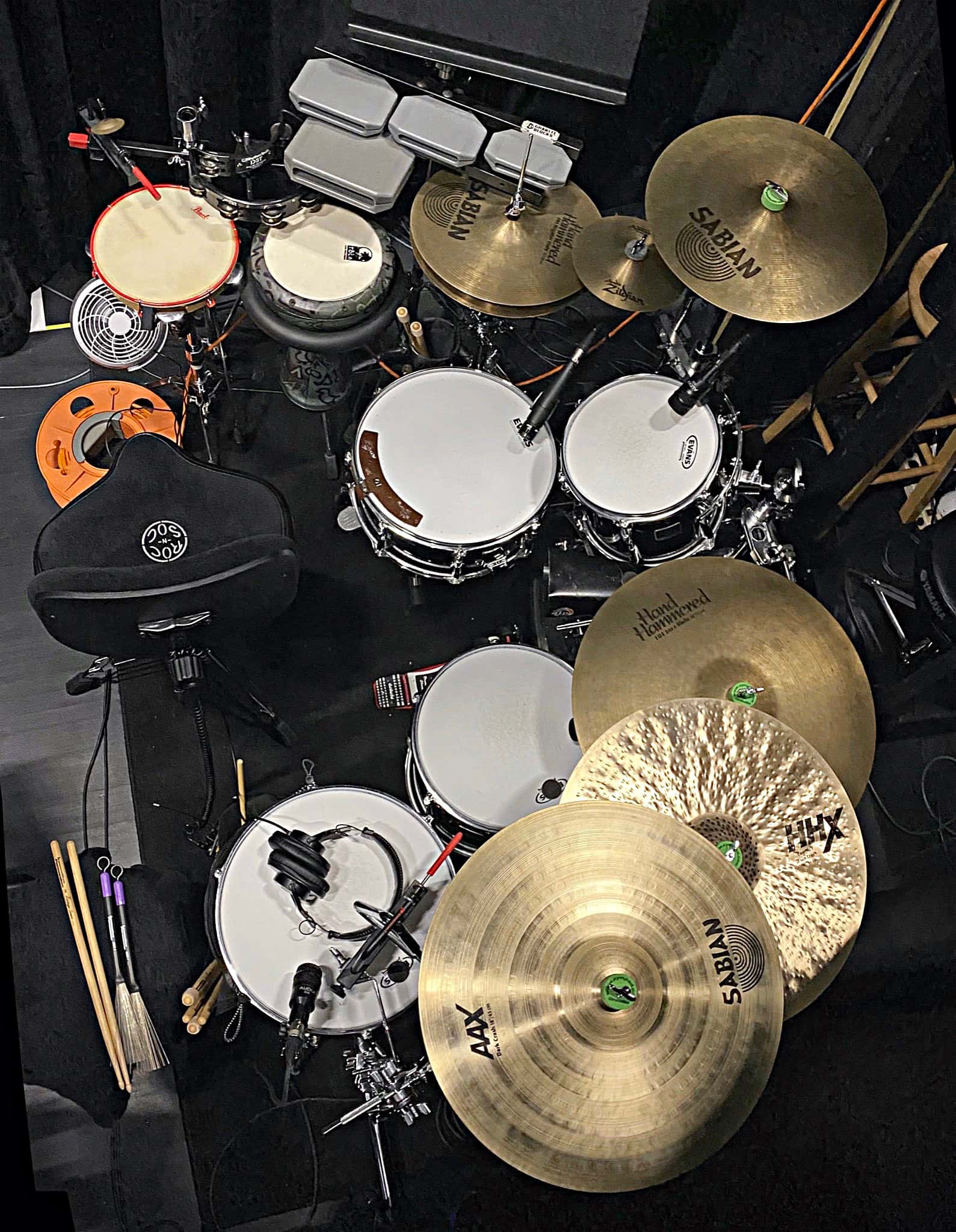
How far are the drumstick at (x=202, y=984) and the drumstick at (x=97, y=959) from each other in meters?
0.24

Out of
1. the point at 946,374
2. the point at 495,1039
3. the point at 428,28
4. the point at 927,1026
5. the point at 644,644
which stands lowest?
the point at 927,1026

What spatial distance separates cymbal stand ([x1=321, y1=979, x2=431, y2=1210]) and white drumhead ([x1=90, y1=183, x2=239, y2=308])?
203cm

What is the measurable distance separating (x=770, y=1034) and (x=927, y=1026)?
911mm

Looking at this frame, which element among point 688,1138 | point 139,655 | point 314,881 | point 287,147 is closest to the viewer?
point 688,1138

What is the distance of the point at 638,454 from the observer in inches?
109

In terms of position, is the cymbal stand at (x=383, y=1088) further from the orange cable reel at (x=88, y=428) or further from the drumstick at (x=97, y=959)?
the orange cable reel at (x=88, y=428)

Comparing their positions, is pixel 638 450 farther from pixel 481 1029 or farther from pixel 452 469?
pixel 481 1029

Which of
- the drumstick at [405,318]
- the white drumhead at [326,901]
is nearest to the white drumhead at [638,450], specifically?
the drumstick at [405,318]

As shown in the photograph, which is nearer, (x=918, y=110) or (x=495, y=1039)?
(x=495, y=1039)

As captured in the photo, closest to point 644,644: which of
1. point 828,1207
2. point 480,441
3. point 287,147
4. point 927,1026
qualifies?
point 480,441

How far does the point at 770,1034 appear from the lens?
183 cm

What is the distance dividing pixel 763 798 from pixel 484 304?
4.95 ft

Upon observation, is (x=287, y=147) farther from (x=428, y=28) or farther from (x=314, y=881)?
(x=314, y=881)

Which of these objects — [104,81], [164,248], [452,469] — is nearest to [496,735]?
[452,469]
